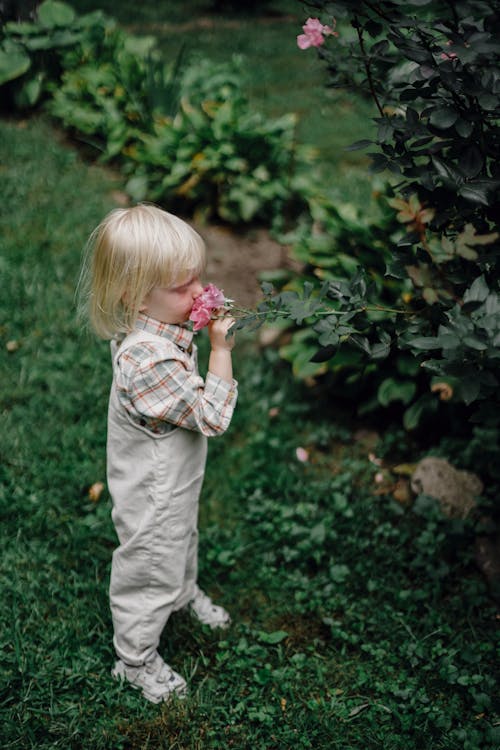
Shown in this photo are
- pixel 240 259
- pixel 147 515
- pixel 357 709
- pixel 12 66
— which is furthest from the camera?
pixel 12 66

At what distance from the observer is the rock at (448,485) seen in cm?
311

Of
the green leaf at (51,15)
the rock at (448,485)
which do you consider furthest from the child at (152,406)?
the green leaf at (51,15)

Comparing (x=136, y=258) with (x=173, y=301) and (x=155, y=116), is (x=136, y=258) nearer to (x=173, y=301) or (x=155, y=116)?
(x=173, y=301)

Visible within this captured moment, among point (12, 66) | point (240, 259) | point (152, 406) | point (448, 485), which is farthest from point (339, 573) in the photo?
point (12, 66)

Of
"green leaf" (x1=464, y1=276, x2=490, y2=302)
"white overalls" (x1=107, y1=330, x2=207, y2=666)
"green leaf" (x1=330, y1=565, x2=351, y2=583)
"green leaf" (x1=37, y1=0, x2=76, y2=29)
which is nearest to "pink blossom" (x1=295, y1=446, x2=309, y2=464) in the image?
"green leaf" (x1=330, y1=565, x2=351, y2=583)

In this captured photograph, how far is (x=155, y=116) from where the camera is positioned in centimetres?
519

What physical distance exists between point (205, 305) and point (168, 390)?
25 centimetres

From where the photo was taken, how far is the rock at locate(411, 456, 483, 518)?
3.11m

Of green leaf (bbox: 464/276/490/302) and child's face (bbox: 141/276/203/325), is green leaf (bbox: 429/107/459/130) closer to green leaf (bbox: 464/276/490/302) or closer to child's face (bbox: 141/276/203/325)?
green leaf (bbox: 464/276/490/302)

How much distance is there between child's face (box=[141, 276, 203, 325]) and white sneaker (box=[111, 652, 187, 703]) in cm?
115

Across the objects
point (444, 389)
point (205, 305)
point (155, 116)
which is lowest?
point (444, 389)

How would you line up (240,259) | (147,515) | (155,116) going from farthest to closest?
1. (155,116)
2. (240,259)
3. (147,515)

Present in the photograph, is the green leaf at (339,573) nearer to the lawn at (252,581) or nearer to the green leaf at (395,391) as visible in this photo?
the lawn at (252,581)

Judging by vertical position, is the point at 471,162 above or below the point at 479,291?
above
